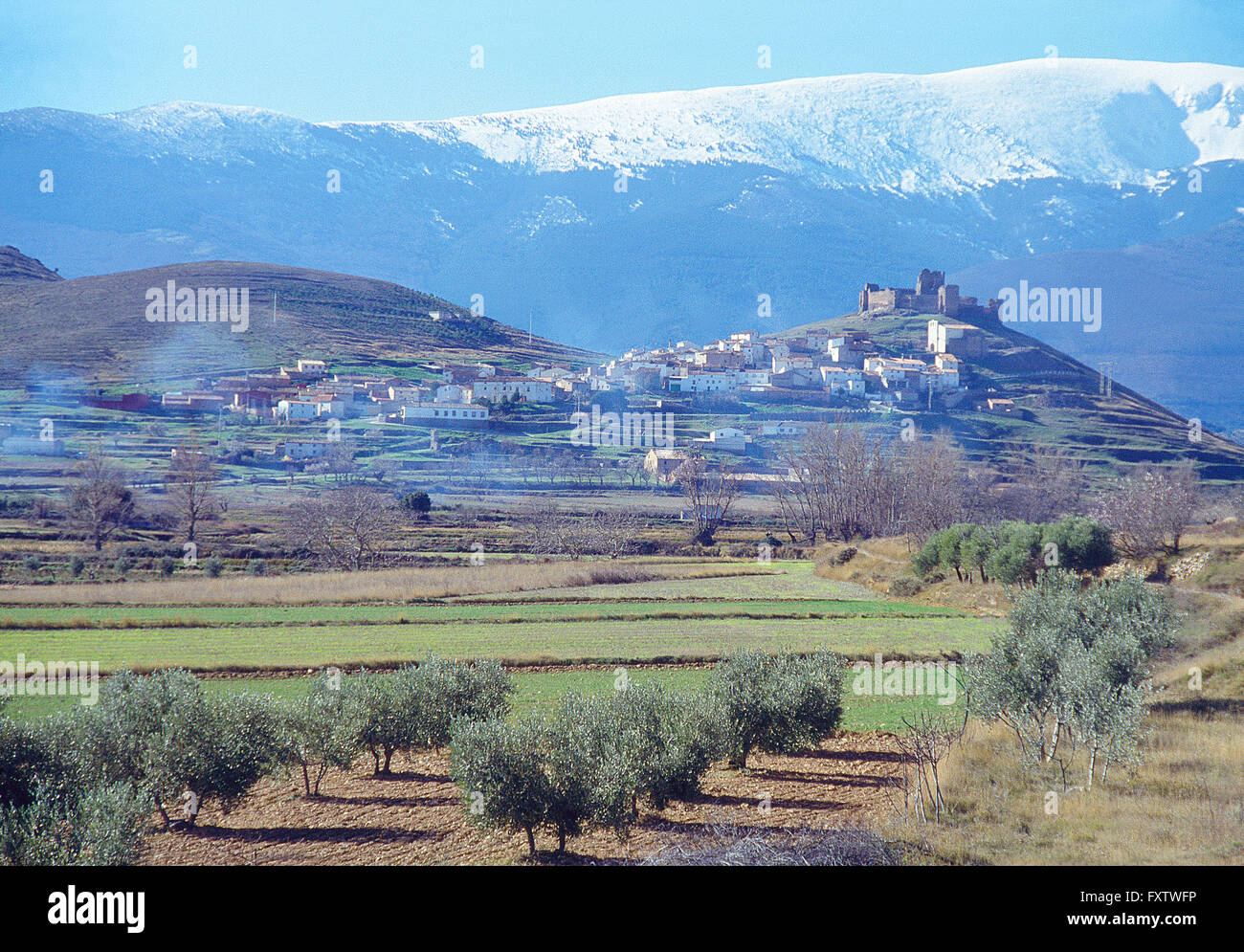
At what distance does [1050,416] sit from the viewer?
10975 centimetres

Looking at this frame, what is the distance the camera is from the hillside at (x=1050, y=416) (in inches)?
3691

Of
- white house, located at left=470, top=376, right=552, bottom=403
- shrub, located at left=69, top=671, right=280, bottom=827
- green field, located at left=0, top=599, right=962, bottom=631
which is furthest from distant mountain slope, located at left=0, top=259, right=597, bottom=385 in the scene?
shrub, located at left=69, top=671, right=280, bottom=827

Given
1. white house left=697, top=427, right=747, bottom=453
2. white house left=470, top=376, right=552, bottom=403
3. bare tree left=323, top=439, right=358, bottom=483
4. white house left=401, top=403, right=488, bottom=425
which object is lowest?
bare tree left=323, top=439, right=358, bottom=483

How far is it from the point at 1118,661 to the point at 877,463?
167 feet

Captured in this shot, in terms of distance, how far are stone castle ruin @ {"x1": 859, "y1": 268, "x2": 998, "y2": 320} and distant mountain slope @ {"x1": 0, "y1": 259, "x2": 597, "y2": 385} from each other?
58.4 meters

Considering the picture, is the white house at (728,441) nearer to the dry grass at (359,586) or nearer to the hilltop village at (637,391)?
the hilltop village at (637,391)

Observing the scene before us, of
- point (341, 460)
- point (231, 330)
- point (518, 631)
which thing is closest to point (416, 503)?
point (341, 460)

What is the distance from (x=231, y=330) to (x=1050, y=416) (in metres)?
116

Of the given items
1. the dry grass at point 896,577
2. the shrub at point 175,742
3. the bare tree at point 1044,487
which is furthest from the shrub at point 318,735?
the bare tree at point 1044,487

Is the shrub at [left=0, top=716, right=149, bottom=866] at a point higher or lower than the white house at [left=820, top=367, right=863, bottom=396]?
lower

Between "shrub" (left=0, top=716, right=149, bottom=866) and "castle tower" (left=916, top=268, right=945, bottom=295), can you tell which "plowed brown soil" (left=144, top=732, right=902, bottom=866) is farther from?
"castle tower" (left=916, top=268, right=945, bottom=295)

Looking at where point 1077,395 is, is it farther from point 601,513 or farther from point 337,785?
point 337,785

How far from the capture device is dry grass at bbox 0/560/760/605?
116ft

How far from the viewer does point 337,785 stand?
1431 cm
